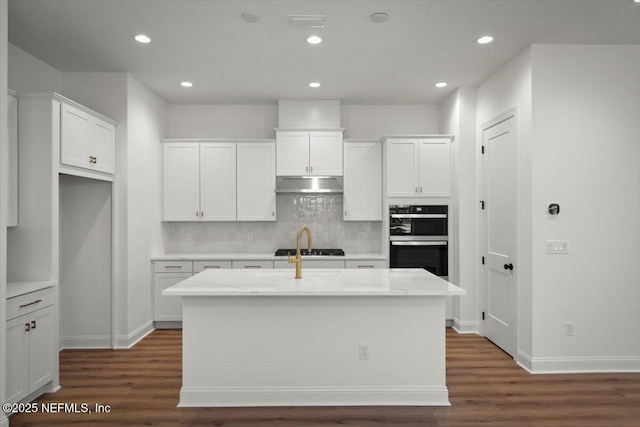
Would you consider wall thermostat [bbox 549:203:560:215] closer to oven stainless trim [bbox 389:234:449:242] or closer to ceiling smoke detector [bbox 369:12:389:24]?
oven stainless trim [bbox 389:234:449:242]

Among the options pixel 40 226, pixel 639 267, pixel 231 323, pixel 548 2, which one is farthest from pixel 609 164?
pixel 40 226

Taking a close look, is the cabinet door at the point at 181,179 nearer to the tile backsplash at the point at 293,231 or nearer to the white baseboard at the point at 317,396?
the tile backsplash at the point at 293,231

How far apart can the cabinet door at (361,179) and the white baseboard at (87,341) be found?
10.4ft

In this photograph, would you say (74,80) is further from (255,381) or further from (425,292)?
(425,292)

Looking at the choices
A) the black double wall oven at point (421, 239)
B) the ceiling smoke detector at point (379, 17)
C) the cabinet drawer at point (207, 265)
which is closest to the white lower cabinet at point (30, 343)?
the cabinet drawer at point (207, 265)

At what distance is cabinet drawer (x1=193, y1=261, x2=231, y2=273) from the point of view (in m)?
5.12

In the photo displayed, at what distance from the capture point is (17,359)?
2916mm

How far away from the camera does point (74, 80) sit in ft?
14.5

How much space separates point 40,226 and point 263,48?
8.07 feet

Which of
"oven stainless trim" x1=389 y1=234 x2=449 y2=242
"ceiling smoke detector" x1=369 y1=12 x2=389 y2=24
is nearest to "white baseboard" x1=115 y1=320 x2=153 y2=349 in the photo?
"oven stainless trim" x1=389 y1=234 x2=449 y2=242

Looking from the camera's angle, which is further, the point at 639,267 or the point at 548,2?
the point at 639,267

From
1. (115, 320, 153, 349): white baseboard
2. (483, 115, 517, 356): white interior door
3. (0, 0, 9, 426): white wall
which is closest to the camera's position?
(0, 0, 9, 426): white wall

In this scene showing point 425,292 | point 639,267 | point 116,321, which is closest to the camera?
point 425,292

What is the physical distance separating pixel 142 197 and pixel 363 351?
3.29 metres
